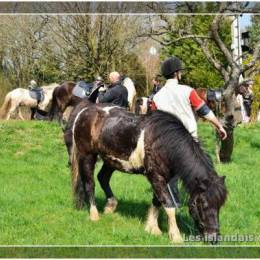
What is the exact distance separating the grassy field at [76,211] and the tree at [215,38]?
175cm

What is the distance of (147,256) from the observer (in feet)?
18.0

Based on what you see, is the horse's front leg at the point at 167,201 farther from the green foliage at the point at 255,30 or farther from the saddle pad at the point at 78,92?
A: the saddle pad at the point at 78,92

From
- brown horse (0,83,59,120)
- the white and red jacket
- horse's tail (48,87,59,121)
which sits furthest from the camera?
brown horse (0,83,59,120)

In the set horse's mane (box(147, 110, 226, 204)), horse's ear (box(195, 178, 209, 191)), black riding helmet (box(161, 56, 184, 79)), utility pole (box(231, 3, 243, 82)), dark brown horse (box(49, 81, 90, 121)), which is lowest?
horse's ear (box(195, 178, 209, 191))

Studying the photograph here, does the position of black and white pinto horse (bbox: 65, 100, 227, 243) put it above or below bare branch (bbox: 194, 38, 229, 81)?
below

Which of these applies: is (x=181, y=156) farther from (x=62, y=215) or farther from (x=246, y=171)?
(x=246, y=171)

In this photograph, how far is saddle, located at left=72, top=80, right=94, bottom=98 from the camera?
29.7 ft

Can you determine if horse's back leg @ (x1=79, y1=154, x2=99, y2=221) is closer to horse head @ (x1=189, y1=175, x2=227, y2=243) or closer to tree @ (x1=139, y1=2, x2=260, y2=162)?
horse head @ (x1=189, y1=175, x2=227, y2=243)

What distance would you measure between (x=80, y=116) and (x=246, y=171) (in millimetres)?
4045

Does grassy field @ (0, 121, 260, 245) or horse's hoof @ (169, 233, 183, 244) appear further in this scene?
grassy field @ (0, 121, 260, 245)

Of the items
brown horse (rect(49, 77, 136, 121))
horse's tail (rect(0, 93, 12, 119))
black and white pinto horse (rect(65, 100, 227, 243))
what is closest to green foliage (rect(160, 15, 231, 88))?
brown horse (rect(49, 77, 136, 121))

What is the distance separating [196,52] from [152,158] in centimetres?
388

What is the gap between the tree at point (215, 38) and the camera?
846 cm

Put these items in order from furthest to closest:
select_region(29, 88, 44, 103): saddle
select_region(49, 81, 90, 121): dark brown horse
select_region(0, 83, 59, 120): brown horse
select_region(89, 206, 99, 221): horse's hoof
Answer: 1. select_region(29, 88, 44, 103): saddle
2. select_region(0, 83, 59, 120): brown horse
3. select_region(49, 81, 90, 121): dark brown horse
4. select_region(89, 206, 99, 221): horse's hoof
